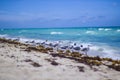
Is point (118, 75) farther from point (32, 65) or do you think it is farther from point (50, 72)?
point (32, 65)

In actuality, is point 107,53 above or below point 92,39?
below

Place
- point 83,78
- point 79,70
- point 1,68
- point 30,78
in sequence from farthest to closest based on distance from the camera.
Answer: point 79,70
point 1,68
point 83,78
point 30,78

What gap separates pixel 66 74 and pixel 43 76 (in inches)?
39.0

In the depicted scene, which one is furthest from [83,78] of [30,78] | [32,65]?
[32,65]

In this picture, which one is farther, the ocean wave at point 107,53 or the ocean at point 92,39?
the ocean at point 92,39

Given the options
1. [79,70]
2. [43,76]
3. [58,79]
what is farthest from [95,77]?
[43,76]

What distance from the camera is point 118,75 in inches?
294

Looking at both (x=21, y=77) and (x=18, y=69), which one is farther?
(x=18, y=69)

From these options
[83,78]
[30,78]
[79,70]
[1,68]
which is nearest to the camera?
[30,78]

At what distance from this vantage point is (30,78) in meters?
6.20

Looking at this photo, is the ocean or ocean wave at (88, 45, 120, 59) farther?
the ocean

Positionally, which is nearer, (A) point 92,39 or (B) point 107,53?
(B) point 107,53

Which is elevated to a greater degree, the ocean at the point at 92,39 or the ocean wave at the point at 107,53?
the ocean at the point at 92,39

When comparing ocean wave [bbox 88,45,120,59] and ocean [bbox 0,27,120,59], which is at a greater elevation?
ocean [bbox 0,27,120,59]
